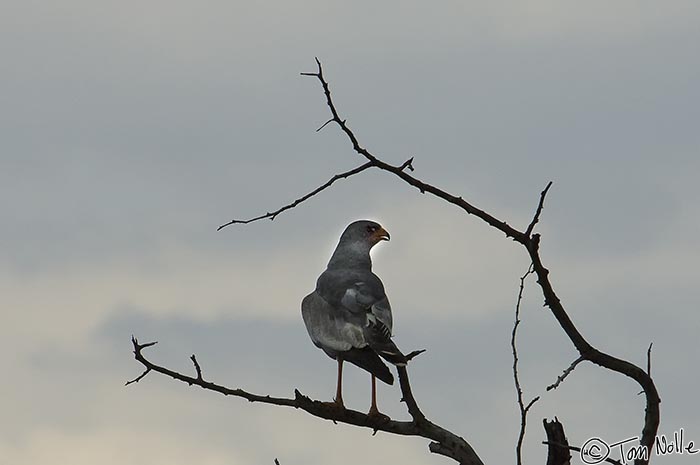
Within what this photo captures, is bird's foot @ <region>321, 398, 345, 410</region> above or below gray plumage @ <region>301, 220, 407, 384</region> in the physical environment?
below

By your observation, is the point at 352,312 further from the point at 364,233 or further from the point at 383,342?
the point at 364,233

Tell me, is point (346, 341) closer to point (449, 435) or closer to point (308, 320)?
point (308, 320)

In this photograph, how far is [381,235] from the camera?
1363cm

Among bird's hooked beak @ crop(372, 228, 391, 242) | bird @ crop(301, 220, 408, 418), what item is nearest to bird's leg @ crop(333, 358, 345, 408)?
bird @ crop(301, 220, 408, 418)

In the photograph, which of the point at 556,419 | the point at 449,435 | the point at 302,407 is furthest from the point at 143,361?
the point at 556,419

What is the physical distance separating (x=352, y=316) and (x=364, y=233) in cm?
201

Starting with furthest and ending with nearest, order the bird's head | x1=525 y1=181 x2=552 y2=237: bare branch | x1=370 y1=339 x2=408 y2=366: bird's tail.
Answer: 1. the bird's head
2. x1=370 y1=339 x2=408 y2=366: bird's tail
3. x1=525 y1=181 x2=552 y2=237: bare branch

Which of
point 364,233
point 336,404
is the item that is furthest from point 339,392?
point 364,233

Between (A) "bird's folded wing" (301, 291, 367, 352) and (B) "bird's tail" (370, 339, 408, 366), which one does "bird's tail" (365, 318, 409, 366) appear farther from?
(A) "bird's folded wing" (301, 291, 367, 352)

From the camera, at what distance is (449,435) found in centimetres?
940

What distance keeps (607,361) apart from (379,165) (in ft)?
7.17

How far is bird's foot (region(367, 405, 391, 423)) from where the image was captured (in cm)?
1019

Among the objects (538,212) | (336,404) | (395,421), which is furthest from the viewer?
(336,404)

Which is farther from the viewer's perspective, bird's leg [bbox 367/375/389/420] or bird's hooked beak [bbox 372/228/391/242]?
bird's hooked beak [bbox 372/228/391/242]
